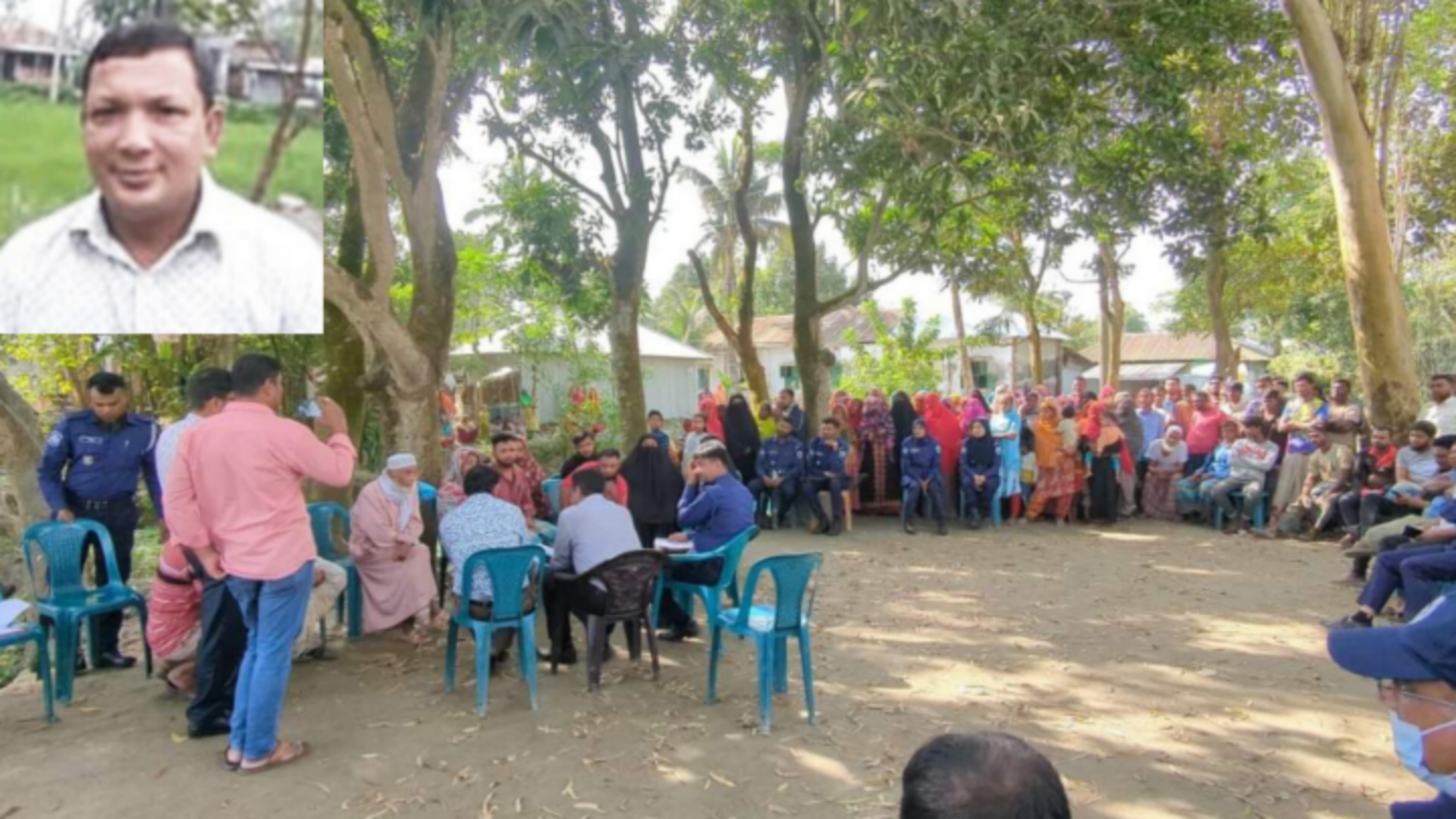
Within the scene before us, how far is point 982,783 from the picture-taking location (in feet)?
4.33

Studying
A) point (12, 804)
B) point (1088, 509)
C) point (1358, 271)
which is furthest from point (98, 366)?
point (1358, 271)

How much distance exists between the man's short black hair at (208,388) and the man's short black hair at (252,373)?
2.67 ft

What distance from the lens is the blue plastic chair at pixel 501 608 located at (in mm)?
4754

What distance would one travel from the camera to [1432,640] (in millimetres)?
1792

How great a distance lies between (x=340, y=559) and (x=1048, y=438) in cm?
746

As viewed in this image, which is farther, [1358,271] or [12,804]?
[1358,271]

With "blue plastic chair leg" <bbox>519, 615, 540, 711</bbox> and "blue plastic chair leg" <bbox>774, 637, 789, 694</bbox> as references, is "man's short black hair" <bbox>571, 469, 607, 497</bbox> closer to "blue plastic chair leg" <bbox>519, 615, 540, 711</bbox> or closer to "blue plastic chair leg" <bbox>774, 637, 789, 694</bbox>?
"blue plastic chair leg" <bbox>519, 615, 540, 711</bbox>

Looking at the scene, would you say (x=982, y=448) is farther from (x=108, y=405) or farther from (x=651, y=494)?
(x=108, y=405)

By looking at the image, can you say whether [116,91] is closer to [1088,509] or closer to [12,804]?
[12,804]

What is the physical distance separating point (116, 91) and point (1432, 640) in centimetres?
591

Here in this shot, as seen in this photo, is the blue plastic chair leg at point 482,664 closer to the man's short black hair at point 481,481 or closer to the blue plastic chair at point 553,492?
the man's short black hair at point 481,481

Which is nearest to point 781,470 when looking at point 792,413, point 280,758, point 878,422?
point 792,413

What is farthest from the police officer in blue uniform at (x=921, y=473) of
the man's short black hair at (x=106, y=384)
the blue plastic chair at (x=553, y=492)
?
the man's short black hair at (x=106, y=384)

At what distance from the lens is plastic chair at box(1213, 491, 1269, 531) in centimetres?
962
